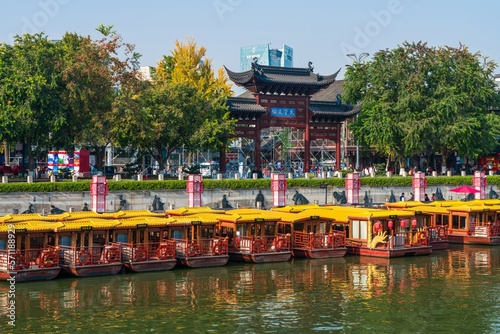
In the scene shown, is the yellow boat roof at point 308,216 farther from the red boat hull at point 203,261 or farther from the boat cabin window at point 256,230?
the red boat hull at point 203,261

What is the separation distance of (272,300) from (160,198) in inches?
1049

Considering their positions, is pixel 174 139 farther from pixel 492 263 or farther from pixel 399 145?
pixel 492 263

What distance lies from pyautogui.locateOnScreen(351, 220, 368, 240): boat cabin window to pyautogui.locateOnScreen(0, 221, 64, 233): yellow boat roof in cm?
1581

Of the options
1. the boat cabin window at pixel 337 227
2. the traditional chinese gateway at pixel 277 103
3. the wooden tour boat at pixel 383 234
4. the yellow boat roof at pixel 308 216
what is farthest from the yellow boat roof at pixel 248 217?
the traditional chinese gateway at pixel 277 103

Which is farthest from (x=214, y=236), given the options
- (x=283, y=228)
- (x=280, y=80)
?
(x=280, y=80)

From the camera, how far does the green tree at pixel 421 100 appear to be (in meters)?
71.9

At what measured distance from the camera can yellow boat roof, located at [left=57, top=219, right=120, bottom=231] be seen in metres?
35.2

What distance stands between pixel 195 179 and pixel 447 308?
27.8 metres

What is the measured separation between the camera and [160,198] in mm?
57125

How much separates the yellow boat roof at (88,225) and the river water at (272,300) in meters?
2.23

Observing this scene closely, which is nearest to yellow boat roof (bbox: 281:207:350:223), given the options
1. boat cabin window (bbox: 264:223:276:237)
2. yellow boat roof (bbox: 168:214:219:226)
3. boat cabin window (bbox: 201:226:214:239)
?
boat cabin window (bbox: 264:223:276:237)

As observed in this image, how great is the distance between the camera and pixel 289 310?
1177 inches

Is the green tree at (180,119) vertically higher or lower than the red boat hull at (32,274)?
higher

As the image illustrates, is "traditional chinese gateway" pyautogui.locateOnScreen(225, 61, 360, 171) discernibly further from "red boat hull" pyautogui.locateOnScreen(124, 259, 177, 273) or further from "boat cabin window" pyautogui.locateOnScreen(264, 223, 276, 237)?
"red boat hull" pyautogui.locateOnScreen(124, 259, 177, 273)
